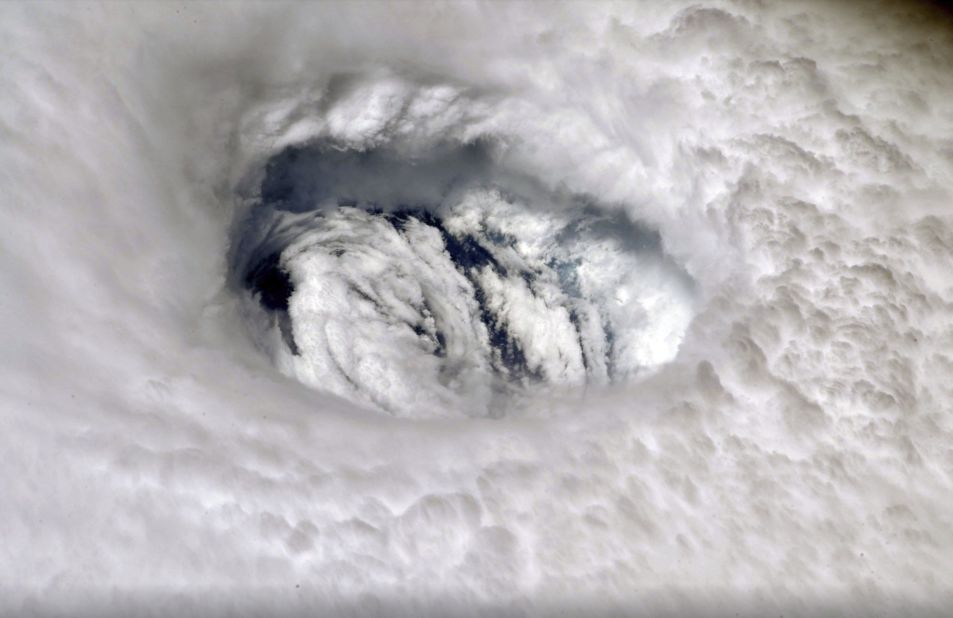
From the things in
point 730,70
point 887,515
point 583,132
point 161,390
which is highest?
point 730,70

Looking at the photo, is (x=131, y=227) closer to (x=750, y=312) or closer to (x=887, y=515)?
(x=750, y=312)

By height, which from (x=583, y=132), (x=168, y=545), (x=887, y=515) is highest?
(x=583, y=132)

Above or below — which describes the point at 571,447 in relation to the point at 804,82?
below

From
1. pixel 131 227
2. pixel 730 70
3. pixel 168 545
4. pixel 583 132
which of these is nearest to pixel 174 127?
pixel 131 227

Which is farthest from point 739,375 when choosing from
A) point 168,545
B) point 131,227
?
point 131,227

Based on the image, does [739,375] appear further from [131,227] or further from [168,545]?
[131,227]

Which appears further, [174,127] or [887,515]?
[174,127]

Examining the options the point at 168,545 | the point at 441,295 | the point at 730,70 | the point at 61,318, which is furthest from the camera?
the point at 441,295

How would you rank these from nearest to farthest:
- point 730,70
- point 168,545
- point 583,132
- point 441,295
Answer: point 168,545
point 730,70
point 583,132
point 441,295

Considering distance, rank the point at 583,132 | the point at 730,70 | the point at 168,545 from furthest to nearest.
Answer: the point at 583,132 → the point at 730,70 → the point at 168,545

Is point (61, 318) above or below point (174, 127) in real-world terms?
below
